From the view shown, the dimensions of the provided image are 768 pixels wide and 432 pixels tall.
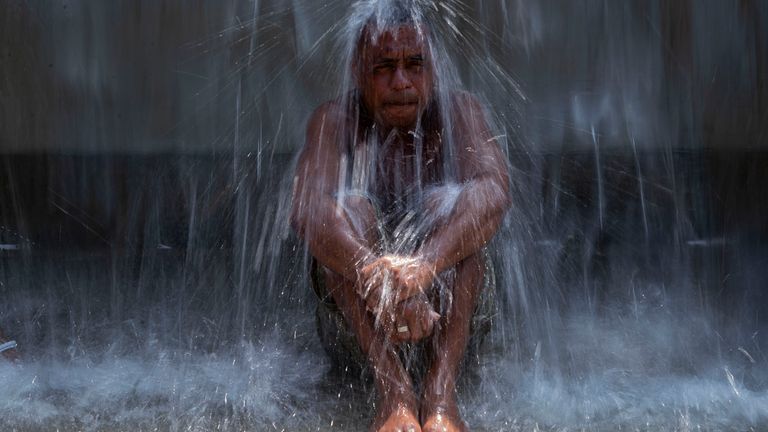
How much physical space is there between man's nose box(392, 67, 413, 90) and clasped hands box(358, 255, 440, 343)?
0.66 metres

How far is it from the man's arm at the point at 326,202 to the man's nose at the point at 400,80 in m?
0.23

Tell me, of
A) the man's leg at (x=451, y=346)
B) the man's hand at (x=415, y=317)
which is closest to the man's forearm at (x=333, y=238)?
the man's hand at (x=415, y=317)

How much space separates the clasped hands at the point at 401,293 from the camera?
2.83m

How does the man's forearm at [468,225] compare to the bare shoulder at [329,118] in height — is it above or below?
below

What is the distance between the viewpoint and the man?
291cm

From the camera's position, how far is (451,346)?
120 inches

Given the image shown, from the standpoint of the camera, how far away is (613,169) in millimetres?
5004

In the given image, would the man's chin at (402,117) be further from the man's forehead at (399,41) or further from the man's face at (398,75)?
the man's forehead at (399,41)

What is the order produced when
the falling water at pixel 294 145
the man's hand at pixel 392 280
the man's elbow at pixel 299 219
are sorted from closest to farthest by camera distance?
the man's hand at pixel 392 280, the man's elbow at pixel 299 219, the falling water at pixel 294 145

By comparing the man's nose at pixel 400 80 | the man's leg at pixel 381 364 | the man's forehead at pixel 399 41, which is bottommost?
the man's leg at pixel 381 364

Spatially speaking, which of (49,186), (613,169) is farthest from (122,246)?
(613,169)

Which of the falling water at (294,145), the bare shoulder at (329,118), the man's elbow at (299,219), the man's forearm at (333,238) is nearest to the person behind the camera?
the man's forearm at (333,238)

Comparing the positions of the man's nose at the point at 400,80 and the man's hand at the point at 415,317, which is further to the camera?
the man's nose at the point at 400,80

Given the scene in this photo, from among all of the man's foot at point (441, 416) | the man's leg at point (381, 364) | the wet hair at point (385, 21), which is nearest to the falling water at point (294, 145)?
the wet hair at point (385, 21)
